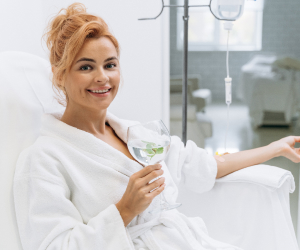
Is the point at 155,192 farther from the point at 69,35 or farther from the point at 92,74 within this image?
the point at 69,35

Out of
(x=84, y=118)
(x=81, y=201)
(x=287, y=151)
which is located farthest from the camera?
(x=287, y=151)

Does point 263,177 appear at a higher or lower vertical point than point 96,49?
lower

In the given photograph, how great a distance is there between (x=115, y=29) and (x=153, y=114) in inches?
23.7

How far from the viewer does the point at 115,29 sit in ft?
6.98

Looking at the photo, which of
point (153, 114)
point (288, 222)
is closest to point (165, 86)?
point (153, 114)

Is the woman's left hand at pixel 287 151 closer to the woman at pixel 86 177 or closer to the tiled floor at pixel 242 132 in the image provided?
the woman at pixel 86 177

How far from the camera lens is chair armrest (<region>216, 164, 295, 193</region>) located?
4.42 feet

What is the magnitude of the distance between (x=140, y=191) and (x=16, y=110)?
1.74 feet

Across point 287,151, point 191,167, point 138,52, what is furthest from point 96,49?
point 138,52

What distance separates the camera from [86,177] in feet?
3.65

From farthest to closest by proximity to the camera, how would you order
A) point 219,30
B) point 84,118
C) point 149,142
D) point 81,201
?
1. point 219,30
2. point 84,118
3. point 81,201
4. point 149,142

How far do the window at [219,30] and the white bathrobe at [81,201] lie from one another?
1.24 metres

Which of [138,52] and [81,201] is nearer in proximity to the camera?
[81,201]

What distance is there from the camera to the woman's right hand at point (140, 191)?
974 millimetres
